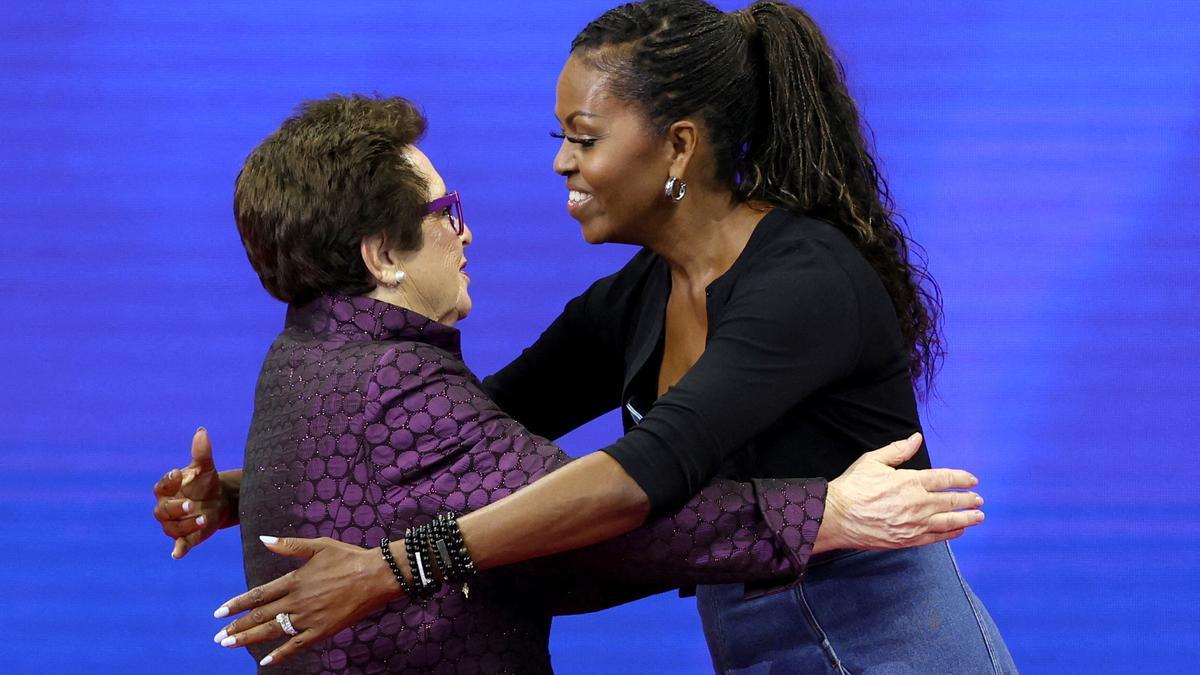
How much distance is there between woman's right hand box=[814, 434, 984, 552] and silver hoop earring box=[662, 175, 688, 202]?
406mm

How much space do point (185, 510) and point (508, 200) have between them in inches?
59.2

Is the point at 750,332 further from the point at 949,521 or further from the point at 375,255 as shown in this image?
the point at 375,255

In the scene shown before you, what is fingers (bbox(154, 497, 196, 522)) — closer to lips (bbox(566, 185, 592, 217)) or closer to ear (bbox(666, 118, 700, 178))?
lips (bbox(566, 185, 592, 217))

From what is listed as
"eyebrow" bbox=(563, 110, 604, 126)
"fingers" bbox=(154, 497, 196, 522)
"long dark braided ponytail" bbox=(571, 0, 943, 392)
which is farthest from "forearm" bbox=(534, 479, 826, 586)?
"fingers" bbox=(154, 497, 196, 522)

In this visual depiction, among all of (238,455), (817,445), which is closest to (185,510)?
(817,445)

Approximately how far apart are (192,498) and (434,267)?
0.48m

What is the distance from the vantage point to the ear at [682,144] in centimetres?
181

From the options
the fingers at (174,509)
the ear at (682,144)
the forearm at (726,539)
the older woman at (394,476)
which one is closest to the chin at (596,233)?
the ear at (682,144)

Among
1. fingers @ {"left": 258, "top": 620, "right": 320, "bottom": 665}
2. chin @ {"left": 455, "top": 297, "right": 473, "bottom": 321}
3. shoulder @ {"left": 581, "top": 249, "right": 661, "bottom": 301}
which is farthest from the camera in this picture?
shoulder @ {"left": 581, "top": 249, "right": 661, "bottom": 301}

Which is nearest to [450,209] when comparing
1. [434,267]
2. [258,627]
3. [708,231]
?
[434,267]

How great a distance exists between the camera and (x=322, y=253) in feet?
5.43

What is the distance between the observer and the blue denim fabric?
1.70 meters

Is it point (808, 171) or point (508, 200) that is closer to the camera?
point (808, 171)

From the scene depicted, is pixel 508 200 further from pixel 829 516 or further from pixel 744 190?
pixel 829 516
